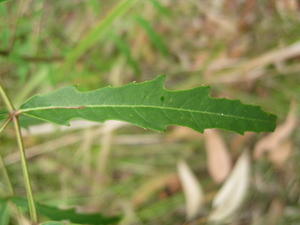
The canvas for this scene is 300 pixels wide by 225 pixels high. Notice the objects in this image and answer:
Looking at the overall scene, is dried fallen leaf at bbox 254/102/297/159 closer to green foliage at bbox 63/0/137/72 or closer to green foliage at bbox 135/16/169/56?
green foliage at bbox 135/16/169/56

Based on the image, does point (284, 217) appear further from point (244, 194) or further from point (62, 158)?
point (62, 158)

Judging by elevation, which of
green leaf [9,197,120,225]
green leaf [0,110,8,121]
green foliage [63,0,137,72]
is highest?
green foliage [63,0,137,72]

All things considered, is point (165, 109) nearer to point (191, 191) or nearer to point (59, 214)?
point (59, 214)

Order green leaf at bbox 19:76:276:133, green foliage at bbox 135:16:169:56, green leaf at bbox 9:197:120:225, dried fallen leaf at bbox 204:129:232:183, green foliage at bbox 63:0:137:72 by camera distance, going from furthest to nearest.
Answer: dried fallen leaf at bbox 204:129:232:183, green foliage at bbox 135:16:169:56, green foliage at bbox 63:0:137:72, green leaf at bbox 9:197:120:225, green leaf at bbox 19:76:276:133

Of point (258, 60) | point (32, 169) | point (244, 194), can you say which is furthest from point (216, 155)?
point (32, 169)

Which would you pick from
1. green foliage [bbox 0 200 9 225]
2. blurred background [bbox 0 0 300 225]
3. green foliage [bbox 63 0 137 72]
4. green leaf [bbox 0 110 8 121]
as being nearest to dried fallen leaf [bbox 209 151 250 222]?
blurred background [bbox 0 0 300 225]
